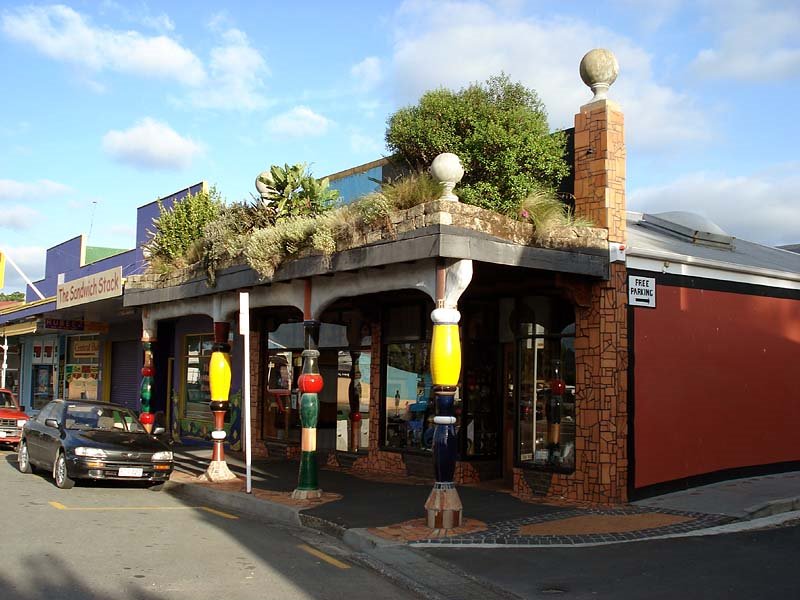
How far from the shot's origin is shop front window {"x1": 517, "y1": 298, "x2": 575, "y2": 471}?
457 inches

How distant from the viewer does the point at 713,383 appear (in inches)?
485

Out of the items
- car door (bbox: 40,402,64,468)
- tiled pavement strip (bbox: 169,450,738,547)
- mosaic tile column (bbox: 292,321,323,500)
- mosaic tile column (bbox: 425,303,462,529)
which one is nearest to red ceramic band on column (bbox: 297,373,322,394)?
mosaic tile column (bbox: 292,321,323,500)

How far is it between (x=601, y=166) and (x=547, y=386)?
10.8ft

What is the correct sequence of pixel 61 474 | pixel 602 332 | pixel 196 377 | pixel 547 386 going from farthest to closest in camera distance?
pixel 196 377, pixel 61 474, pixel 547 386, pixel 602 332

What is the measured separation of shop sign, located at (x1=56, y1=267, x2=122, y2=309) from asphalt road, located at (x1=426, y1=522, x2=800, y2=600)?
40.6 feet

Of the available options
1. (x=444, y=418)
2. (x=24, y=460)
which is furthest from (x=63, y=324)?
(x=444, y=418)

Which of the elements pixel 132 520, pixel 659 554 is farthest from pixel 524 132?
pixel 132 520

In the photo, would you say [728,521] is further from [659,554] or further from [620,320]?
[620,320]

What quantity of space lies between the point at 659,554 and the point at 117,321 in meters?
21.7

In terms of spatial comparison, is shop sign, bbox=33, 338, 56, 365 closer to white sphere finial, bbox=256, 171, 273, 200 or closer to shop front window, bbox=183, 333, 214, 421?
shop front window, bbox=183, 333, 214, 421

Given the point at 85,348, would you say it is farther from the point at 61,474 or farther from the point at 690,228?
the point at 690,228

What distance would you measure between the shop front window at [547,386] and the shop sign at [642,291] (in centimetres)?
92

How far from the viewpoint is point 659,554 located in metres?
8.09

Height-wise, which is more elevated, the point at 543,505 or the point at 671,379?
the point at 671,379
